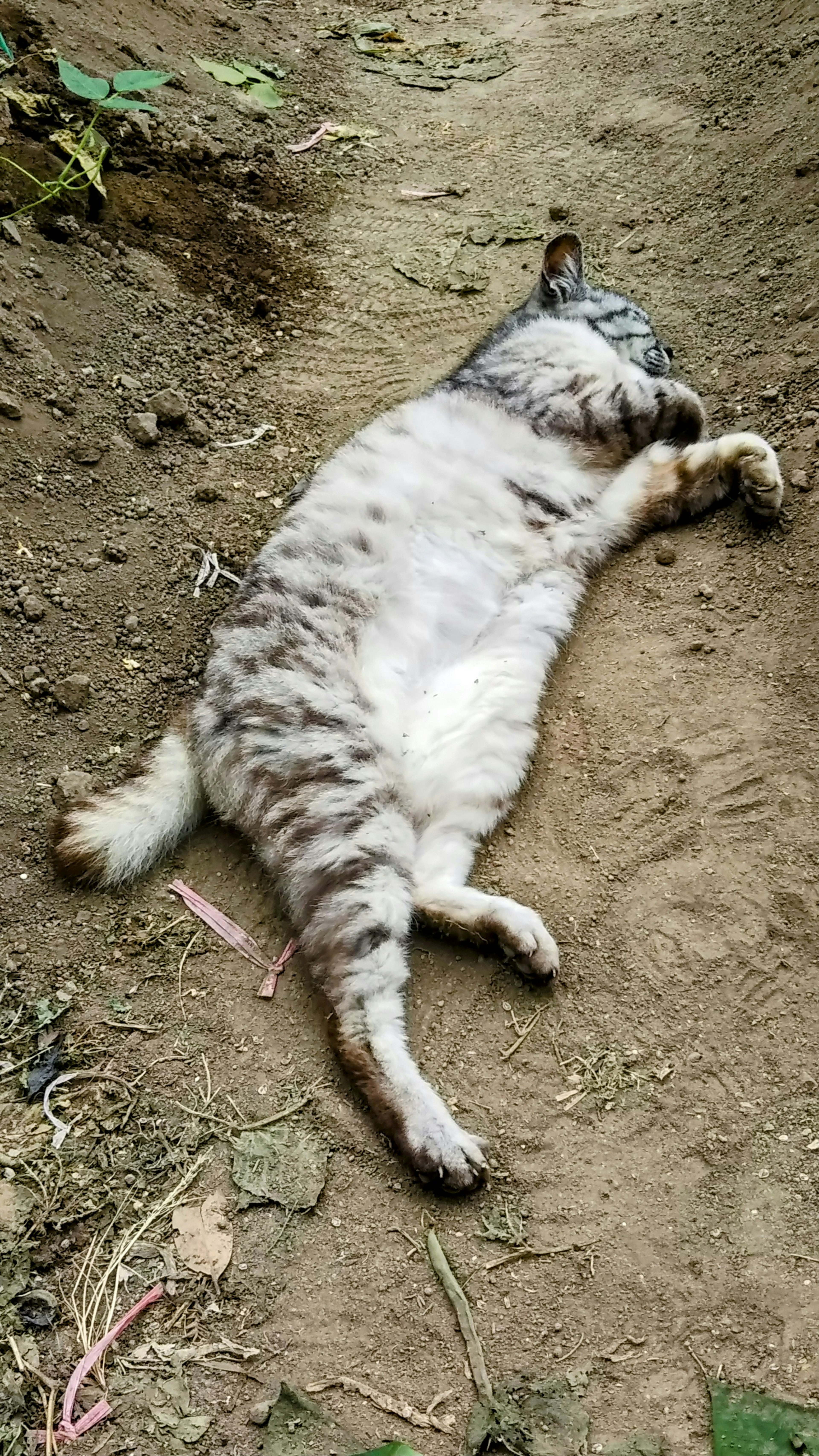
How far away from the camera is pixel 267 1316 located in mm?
2061

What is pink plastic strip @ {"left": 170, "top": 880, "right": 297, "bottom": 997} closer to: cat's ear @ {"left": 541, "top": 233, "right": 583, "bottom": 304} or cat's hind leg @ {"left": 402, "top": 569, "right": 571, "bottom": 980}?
cat's hind leg @ {"left": 402, "top": 569, "right": 571, "bottom": 980}

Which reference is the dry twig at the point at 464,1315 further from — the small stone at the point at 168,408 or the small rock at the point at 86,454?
the small stone at the point at 168,408

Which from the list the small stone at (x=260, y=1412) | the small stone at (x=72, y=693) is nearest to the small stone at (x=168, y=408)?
the small stone at (x=72, y=693)

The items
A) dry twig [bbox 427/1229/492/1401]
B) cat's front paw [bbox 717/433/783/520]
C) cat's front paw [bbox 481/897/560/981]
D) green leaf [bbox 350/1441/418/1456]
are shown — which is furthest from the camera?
cat's front paw [bbox 717/433/783/520]

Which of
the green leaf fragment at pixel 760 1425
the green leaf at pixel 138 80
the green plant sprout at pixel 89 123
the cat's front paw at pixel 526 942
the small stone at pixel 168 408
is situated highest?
the green leaf at pixel 138 80

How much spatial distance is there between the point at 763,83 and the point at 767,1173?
5036 millimetres

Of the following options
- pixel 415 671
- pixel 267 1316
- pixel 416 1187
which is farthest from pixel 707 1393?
pixel 415 671

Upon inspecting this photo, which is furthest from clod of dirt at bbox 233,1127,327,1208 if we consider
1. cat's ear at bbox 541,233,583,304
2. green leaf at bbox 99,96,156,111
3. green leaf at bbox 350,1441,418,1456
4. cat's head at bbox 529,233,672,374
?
green leaf at bbox 99,96,156,111

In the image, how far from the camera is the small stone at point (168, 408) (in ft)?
12.5

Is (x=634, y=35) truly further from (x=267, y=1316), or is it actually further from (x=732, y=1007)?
(x=267, y=1316)

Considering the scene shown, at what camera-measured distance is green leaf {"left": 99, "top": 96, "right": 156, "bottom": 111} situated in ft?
11.5

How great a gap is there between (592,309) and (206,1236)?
3.64 meters

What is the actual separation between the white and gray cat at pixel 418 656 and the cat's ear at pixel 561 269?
0.4 inches

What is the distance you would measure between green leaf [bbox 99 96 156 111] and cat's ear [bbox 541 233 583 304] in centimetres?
167
